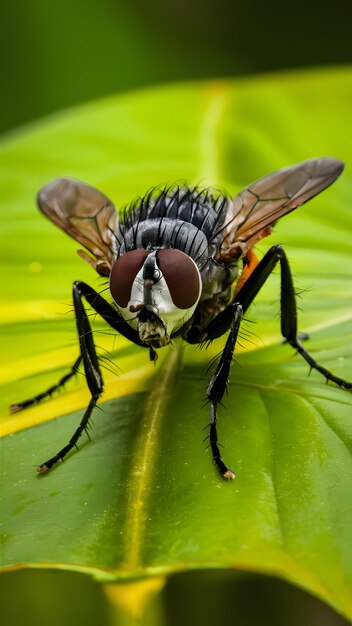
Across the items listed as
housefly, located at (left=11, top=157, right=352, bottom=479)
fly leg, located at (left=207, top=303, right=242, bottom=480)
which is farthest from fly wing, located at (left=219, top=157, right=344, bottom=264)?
fly leg, located at (left=207, top=303, right=242, bottom=480)

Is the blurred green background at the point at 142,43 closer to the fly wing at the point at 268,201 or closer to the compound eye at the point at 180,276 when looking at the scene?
the fly wing at the point at 268,201

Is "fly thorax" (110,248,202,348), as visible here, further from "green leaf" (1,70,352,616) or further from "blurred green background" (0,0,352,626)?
"blurred green background" (0,0,352,626)

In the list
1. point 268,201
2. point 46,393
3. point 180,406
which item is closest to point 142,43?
point 268,201

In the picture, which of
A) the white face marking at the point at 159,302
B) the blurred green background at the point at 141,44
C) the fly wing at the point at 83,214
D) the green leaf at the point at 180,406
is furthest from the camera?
the blurred green background at the point at 141,44

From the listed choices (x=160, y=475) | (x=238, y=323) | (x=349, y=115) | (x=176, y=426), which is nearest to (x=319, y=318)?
(x=238, y=323)

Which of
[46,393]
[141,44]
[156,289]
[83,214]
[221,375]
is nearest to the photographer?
[156,289]

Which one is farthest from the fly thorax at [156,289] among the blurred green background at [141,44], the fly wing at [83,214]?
the blurred green background at [141,44]

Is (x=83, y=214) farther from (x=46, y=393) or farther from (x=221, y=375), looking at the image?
(x=221, y=375)
